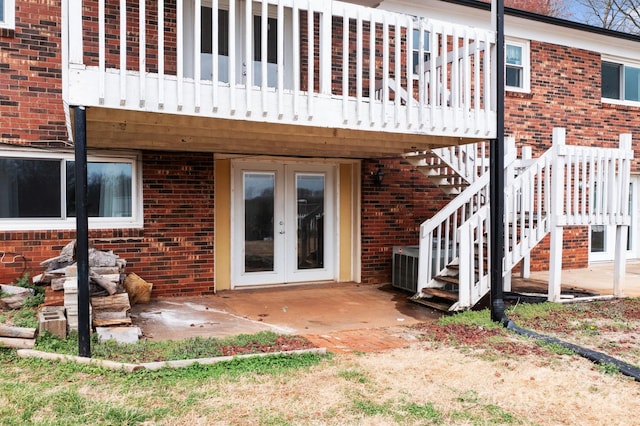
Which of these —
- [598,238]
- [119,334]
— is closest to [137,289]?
[119,334]

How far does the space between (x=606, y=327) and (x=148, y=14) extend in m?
7.27

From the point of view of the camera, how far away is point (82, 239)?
4.44m

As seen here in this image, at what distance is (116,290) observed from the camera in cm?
565

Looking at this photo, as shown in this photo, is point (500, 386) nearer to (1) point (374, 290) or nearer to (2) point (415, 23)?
(2) point (415, 23)

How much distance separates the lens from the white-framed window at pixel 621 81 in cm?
1155

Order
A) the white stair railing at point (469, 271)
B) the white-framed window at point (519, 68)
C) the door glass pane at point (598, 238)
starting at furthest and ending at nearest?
the door glass pane at point (598, 238)
the white-framed window at point (519, 68)
the white stair railing at point (469, 271)

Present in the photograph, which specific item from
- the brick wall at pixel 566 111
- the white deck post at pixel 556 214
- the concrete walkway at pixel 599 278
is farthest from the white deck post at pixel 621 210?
the brick wall at pixel 566 111

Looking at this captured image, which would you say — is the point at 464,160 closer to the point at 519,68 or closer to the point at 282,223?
the point at 282,223

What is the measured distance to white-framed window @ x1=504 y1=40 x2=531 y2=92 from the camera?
10.4 metres

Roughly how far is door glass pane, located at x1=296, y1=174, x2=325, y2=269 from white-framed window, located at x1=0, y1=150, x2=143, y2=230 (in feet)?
8.87

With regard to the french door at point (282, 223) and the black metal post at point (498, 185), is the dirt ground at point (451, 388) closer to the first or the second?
the black metal post at point (498, 185)

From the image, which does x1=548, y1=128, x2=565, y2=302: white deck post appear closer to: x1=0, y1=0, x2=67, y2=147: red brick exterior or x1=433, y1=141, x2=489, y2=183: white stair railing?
x1=433, y1=141, x2=489, y2=183: white stair railing

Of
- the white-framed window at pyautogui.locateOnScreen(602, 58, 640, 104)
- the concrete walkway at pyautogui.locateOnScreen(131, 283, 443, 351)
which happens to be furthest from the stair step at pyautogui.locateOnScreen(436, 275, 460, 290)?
the white-framed window at pyautogui.locateOnScreen(602, 58, 640, 104)

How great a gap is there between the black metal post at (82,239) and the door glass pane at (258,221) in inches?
163
